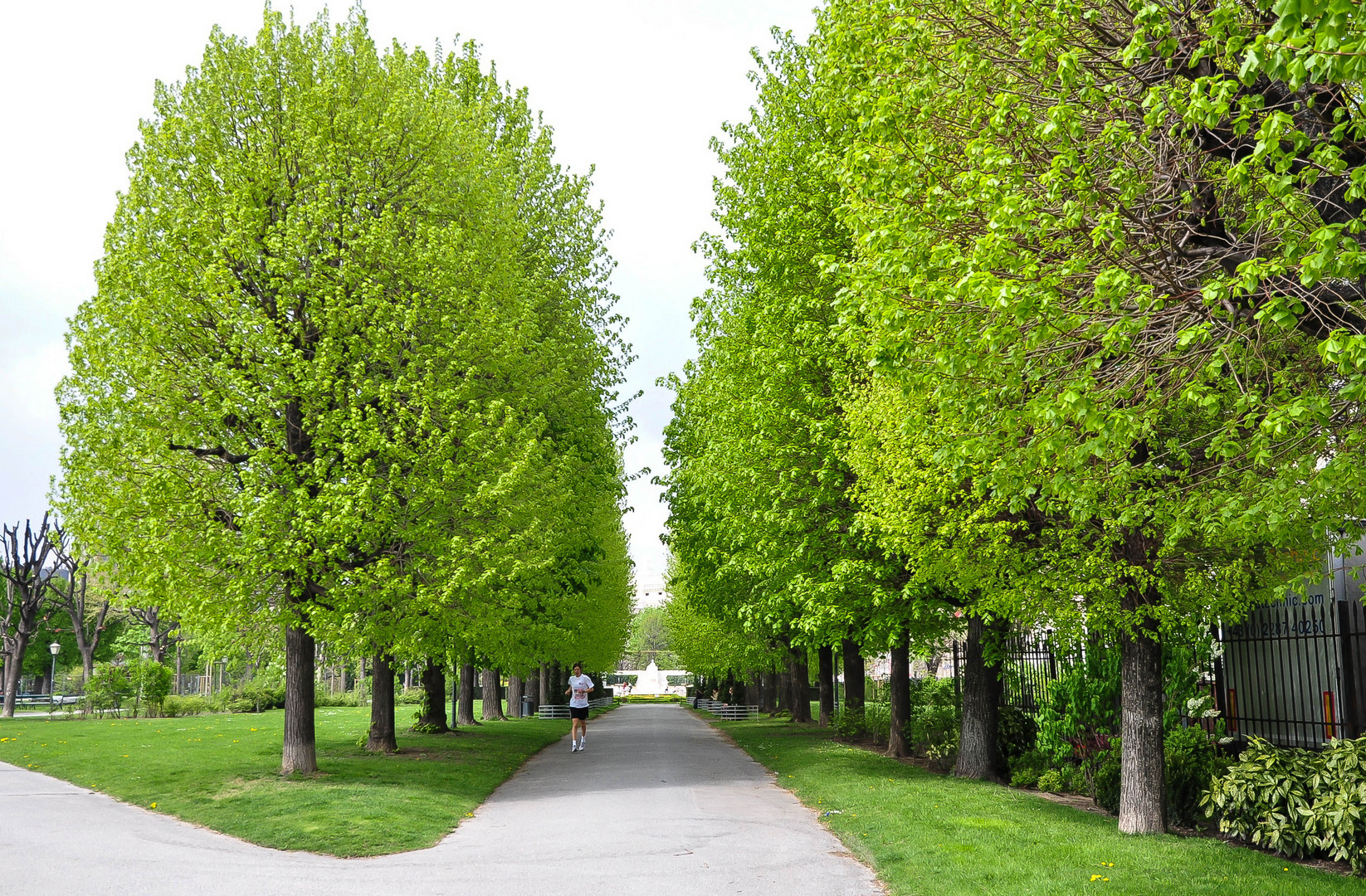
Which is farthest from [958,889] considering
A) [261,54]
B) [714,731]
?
[714,731]

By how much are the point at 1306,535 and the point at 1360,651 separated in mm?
2841

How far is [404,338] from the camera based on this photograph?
50.3 feet

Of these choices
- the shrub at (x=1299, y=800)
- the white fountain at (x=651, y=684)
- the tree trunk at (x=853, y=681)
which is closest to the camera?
the shrub at (x=1299, y=800)

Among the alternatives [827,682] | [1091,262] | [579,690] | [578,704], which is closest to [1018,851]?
[1091,262]

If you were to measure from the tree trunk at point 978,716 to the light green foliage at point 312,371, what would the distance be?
7.36 metres

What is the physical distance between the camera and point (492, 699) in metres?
35.2

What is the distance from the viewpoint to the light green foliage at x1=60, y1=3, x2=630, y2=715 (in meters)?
14.0

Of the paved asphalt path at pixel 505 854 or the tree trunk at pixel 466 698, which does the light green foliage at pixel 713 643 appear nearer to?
the tree trunk at pixel 466 698

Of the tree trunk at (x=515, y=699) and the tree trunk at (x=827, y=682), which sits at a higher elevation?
the tree trunk at (x=827, y=682)

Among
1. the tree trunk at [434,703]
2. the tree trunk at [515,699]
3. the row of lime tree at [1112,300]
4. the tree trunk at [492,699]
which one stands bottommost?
the tree trunk at [515,699]

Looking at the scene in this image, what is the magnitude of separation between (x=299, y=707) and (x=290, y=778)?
45.1 inches

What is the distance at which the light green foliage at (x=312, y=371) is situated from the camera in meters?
14.0

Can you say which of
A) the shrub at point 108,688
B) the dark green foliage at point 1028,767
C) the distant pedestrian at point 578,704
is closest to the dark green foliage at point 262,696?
the shrub at point 108,688

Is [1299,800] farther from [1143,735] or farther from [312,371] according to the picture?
[312,371]
